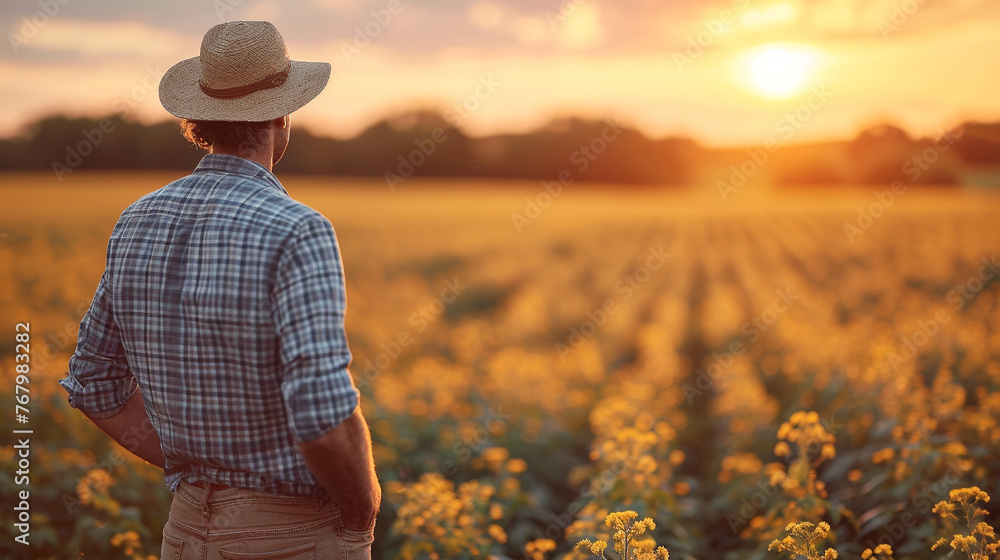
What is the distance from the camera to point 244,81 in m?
1.78

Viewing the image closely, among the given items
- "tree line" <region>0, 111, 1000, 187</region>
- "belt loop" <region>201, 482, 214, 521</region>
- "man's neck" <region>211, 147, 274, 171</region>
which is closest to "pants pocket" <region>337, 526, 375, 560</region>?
"belt loop" <region>201, 482, 214, 521</region>

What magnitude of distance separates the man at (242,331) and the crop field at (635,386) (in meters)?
1.01

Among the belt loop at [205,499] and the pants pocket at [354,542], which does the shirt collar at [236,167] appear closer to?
the belt loop at [205,499]

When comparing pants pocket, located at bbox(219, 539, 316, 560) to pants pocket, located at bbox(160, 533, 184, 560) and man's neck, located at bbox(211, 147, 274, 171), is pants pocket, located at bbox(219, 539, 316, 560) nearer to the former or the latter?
pants pocket, located at bbox(160, 533, 184, 560)

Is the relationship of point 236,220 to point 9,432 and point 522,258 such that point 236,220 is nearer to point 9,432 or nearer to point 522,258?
point 9,432

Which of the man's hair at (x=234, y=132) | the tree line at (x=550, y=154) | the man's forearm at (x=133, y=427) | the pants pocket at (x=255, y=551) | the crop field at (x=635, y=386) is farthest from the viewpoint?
the tree line at (x=550, y=154)

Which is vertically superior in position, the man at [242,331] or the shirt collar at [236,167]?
the shirt collar at [236,167]

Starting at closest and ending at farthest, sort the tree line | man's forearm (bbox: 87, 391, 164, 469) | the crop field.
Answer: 1. man's forearm (bbox: 87, 391, 164, 469)
2. the crop field
3. the tree line

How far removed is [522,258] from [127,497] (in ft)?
43.9

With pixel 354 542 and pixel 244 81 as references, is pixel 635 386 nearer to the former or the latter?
pixel 354 542

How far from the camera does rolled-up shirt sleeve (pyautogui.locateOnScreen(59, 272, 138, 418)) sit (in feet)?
6.12

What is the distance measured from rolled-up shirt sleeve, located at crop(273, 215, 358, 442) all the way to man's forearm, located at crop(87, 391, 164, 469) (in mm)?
820

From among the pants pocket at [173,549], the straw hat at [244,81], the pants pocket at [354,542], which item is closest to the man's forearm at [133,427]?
the pants pocket at [173,549]

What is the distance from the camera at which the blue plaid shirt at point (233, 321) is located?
1.49 metres
